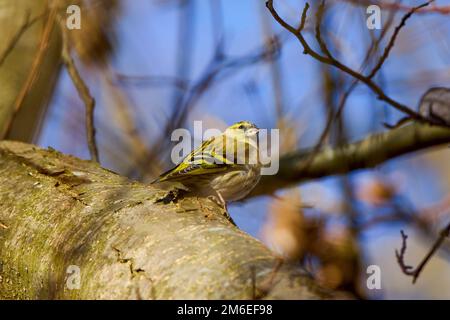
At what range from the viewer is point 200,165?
2.70 m

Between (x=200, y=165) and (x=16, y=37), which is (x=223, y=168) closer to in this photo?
(x=200, y=165)

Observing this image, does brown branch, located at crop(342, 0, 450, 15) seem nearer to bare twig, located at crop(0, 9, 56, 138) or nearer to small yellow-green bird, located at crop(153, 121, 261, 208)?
small yellow-green bird, located at crop(153, 121, 261, 208)

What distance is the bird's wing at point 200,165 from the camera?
2.59m

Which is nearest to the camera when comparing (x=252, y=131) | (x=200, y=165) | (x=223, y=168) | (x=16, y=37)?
(x=200, y=165)

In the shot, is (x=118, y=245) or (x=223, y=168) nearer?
(x=118, y=245)

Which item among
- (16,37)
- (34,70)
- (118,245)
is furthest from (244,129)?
(118,245)

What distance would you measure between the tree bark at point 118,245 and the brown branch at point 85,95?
1.96ft

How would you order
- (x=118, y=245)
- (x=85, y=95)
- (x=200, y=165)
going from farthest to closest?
(x=85, y=95) → (x=200, y=165) → (x=118, y=245)

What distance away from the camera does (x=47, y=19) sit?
3637 mm

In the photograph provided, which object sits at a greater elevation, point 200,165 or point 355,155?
point 355,155

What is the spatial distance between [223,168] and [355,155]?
2.67 feet

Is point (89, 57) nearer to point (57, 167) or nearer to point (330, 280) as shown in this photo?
point (57, 167)
